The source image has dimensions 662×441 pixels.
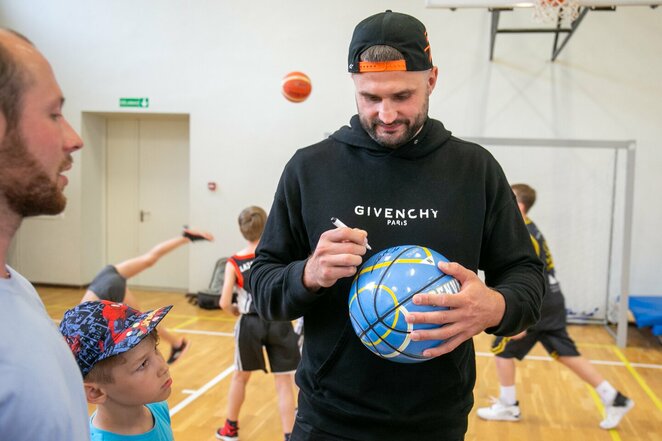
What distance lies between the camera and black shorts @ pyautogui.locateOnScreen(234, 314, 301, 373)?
438 centimetres

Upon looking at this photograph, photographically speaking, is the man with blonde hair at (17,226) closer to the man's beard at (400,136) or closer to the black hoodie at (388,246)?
the black hoodie at (388,246)

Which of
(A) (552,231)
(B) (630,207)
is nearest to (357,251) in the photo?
(B) (630,207)

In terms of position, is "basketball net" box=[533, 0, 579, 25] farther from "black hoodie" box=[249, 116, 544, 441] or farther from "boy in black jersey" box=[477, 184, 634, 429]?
"black hoodie" box=[249, 116, 544, 441]

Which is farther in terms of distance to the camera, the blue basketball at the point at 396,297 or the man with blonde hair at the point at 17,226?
the blue basketball at the point at 396,297

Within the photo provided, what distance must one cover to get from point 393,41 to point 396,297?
721 mm

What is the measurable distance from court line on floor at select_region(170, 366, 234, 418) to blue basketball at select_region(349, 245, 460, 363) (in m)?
3.58

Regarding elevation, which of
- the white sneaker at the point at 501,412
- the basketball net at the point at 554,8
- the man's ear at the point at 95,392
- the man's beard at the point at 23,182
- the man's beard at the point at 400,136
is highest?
the basketball net at the point at 554,8

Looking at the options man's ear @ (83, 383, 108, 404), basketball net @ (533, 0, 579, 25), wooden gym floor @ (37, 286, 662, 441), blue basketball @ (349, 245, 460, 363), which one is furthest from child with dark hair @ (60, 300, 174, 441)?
basketball net @ (533, 0, 579, 25)

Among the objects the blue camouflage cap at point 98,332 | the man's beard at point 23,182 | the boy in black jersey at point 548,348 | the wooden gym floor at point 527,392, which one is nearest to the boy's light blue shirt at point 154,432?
the blue camouflage cap at point 98,332

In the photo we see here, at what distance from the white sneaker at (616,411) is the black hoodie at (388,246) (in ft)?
11.7

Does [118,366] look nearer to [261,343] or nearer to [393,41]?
[393,41]

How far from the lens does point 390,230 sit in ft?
5.53

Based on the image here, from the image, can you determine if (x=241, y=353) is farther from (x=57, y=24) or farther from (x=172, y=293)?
(x=57, y=24)

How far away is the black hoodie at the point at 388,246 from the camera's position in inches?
64.3
